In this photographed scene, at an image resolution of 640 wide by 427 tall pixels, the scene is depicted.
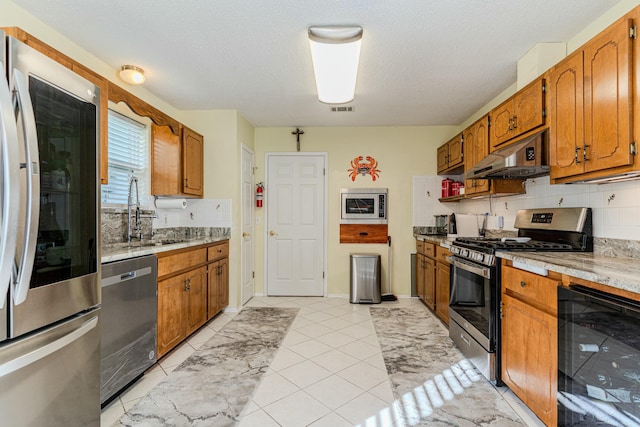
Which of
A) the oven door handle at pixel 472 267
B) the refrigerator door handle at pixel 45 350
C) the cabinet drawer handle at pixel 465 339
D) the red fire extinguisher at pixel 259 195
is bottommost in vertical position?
the cabinet drawer handle at pixel 465 339

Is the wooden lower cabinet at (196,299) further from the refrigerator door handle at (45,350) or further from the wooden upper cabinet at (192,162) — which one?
the refrigerator door handle at (45,350)

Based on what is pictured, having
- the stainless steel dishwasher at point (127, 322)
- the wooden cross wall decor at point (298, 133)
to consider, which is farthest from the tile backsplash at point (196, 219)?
the stainless steel dishwasher at point (127, 322)

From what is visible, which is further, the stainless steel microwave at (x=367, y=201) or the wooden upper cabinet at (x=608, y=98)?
the stainless steel microwave at (x=367, y=201)

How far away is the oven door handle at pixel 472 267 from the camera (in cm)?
225

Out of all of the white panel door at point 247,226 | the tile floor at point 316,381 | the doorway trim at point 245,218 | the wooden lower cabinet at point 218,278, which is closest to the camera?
the tile floor at point 316,381

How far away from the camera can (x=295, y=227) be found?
15.5 feet

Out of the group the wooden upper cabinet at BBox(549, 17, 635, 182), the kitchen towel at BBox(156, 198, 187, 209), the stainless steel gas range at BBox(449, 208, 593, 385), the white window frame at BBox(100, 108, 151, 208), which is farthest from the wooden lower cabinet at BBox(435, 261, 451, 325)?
the white window frame at BBox(100, 108, 151, 208)

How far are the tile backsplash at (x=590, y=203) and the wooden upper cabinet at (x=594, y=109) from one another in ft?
0.95

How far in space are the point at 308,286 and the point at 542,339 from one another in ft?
10.9

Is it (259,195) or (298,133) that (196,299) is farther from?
(298,133)

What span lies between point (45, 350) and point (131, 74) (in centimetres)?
243

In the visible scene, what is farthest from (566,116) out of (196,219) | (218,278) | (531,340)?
(196,219)

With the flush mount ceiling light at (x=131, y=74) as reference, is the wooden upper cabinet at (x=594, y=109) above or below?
below

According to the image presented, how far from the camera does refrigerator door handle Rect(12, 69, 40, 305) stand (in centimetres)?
103
